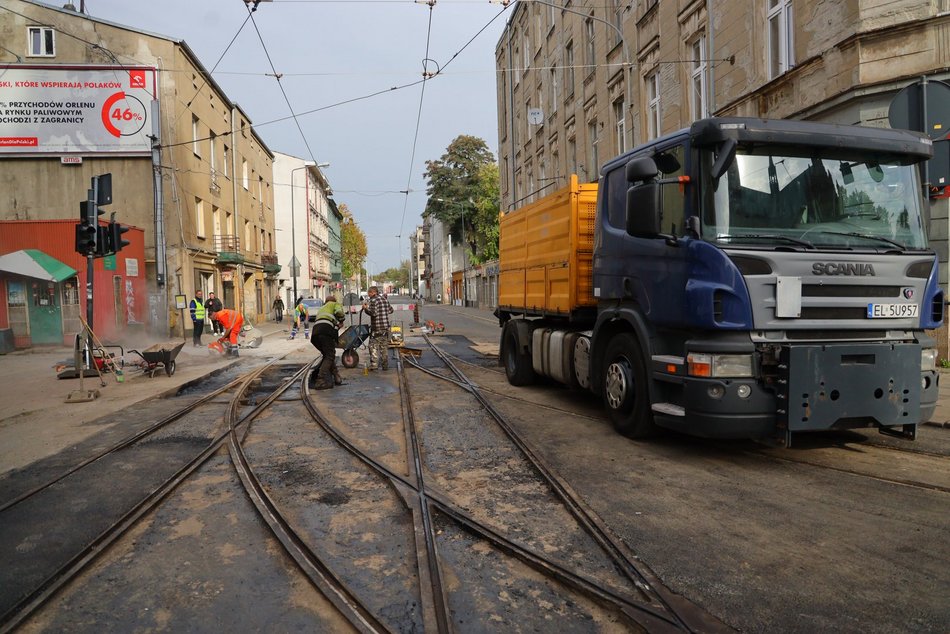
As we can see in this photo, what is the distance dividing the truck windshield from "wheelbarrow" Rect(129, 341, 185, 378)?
10606 mm

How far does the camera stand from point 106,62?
23734 mm

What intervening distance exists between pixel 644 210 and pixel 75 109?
955 inches

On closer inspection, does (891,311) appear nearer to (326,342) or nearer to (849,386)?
(849,386)

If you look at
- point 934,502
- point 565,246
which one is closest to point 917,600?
point 934,502

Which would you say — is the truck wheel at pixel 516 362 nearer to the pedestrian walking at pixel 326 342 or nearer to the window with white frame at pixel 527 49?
the pedestrian walking at pixel 326 342

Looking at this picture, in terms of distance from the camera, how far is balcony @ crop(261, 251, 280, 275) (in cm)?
4006

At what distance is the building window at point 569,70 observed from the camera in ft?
82.3

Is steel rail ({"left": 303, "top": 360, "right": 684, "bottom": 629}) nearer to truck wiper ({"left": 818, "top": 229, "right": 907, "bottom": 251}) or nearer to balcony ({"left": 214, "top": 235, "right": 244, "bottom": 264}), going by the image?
truck wiper ({"left": 818, "top": 229, "right": 907, "bottom": 251})

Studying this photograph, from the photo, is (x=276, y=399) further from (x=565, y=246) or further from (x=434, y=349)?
(x=434, y=349)

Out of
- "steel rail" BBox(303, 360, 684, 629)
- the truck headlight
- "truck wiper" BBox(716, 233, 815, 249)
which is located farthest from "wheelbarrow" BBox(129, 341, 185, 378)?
"truck wiper" BBox(716, 233, 815, 249)

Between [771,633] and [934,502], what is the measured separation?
8.15 feet

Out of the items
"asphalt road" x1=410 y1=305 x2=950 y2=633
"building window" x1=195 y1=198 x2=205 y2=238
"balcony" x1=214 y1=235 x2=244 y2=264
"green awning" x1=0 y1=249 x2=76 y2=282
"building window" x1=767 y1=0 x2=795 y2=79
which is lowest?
"asphalt road" x1=410 y1=305 x2=950 y2=633

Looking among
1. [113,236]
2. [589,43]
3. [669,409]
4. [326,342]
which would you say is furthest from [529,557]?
[589,43]

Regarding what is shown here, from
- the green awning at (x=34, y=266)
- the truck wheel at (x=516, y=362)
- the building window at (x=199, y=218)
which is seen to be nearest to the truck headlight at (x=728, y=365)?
the truck wheel at (x=516, y=362)
